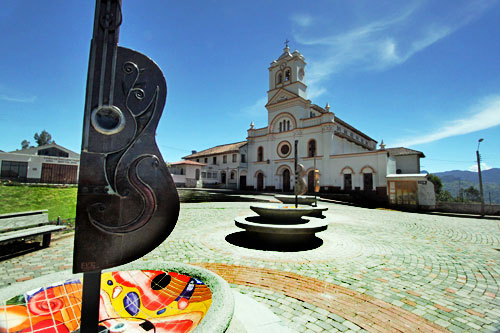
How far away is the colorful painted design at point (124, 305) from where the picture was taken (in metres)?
1.70

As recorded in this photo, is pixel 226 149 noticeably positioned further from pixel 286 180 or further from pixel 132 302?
pixel 132 302

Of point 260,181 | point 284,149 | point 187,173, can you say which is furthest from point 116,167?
point 187,173

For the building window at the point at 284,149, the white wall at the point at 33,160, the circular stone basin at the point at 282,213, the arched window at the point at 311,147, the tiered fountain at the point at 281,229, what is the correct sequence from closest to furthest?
the tiered fountain at the point at 281,229, the circular stone basin at the point at 282,213, the white wall at the point at 33,160, the arched window at the point at 311,147, the building window at the point at 284,149

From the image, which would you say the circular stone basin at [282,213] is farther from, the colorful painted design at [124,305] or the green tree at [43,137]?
A: the green tree at [43,137]

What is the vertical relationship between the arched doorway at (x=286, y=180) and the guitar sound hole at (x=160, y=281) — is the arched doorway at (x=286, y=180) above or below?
above

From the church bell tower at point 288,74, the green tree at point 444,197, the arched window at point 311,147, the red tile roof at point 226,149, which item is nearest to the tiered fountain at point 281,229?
the arched window at point 311,147

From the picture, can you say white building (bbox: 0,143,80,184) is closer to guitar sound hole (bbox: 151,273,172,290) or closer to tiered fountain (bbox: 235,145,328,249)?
tiered fountain (bbox: 235,145,328,249)

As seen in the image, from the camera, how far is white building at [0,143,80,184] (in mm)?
23453

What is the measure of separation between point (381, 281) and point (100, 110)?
4700mm

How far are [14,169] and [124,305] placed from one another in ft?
106

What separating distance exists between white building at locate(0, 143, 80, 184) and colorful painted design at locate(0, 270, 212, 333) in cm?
2685

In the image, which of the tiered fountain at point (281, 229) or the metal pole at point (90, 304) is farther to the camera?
the tiered fountain at point (281, 229)

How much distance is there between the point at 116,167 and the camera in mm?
1744

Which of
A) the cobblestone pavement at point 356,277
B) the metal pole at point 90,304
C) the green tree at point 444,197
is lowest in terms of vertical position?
the cobblestone pavement at point 356,277
